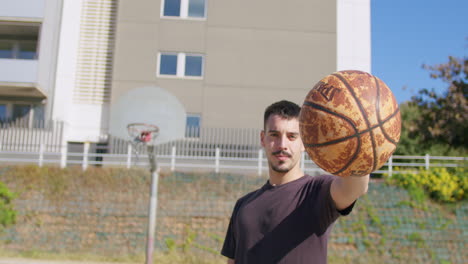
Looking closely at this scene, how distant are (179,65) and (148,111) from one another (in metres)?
8.34

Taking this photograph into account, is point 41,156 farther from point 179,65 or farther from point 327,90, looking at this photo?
point 327,90

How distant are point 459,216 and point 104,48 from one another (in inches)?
617

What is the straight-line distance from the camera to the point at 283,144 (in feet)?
7.63

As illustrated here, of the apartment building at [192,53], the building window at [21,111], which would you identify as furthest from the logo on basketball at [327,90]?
the building window at [21,111]

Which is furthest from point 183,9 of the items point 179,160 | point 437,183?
point 437,183

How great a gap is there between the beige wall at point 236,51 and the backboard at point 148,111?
→ 691cm

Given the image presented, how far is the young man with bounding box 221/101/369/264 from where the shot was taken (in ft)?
6.80

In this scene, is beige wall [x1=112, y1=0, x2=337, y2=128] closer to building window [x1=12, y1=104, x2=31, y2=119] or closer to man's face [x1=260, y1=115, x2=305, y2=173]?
building window [x1=12, y1=104, x2=31, y2=119]

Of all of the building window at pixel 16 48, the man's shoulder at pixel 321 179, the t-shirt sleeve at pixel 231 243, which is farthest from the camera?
the building window at pixel 16 48

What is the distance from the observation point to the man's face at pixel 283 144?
2.35 meters

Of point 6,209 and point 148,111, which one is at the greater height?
point 148,111

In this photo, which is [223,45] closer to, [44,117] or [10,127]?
[44,117]

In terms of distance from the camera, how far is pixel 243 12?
17203mm

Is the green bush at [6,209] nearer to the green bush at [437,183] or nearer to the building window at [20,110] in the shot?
the building window at [20,110]
